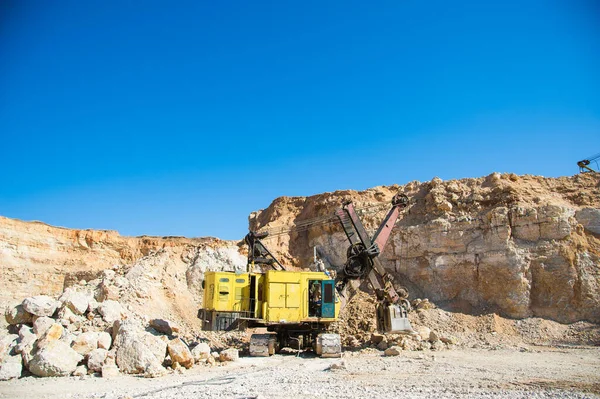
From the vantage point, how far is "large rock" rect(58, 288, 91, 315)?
11836 millimetres

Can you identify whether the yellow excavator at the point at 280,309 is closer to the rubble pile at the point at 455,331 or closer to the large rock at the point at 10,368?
the rubble pile at the point at 455,331

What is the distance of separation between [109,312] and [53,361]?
9.81 feet

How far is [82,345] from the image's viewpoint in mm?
9969

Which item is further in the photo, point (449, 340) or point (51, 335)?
point (449, 340)

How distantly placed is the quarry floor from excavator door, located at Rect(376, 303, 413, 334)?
1.71m

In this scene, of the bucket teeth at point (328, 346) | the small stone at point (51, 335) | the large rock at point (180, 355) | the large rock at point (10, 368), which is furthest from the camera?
the bucket teeth at point (328, 346)

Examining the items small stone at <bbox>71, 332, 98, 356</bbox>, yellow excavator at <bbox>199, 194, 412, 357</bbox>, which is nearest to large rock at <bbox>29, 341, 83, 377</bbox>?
small stone at <bbox>71, 332, 98, 356</bbox>

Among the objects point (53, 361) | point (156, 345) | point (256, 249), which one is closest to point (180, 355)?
point (156, 345)

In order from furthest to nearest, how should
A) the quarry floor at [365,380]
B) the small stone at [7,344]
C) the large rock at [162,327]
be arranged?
1. the large rock at [162,327]
2. the small stone at [7,344]
3. the quarry floor at [365,380]

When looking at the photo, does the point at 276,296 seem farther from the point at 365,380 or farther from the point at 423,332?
the point at 423,332

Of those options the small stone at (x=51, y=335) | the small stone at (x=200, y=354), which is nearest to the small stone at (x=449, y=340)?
the small stone at (x=200, y=354)

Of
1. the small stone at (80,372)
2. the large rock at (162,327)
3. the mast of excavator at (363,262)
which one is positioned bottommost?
the small stone at (80,372)

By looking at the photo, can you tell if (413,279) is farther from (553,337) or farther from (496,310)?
(553,337)

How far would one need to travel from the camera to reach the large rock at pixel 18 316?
1145 centimetres
